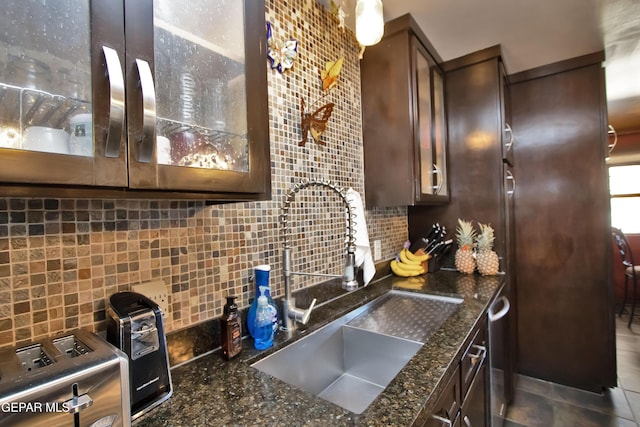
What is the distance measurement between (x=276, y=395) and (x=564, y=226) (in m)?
2.47

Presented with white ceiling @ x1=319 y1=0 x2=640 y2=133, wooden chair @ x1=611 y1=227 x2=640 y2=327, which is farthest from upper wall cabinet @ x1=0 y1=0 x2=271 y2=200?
wooden chair @ x1=611 y1=227 x2=640 y2=327

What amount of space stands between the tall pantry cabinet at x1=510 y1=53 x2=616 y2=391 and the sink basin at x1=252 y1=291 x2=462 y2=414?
4.68ft

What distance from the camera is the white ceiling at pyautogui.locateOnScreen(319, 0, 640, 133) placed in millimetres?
1539

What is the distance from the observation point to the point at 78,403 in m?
0.44

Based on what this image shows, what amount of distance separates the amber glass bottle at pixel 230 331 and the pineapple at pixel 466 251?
1.63 metres

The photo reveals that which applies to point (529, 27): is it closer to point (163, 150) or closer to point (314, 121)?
point (314, 121)

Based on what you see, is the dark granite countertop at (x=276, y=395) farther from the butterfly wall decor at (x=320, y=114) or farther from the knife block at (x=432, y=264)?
the knife block at (x=432, y=264)

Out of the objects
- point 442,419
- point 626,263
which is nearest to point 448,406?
point 442,419

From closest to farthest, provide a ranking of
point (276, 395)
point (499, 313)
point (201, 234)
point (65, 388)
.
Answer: point (65, 388) < point (276, 395) < point (201, 234) < point (499, 313)

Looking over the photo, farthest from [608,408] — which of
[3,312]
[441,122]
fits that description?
[3,312]

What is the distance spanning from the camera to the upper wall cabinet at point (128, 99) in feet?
1.49

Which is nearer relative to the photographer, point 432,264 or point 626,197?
point 432,264

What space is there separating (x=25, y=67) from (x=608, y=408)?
10.7 feet

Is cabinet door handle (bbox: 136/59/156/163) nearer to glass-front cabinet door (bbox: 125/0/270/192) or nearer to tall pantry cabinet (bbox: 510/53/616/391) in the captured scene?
glass-front cabinet door (bbox: 125/0/270/192)
